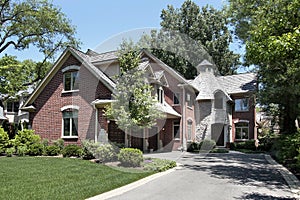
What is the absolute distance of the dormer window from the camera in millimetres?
18939

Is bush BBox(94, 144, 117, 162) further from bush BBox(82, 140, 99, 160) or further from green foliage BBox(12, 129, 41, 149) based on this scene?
green foliage BBox(12, 129, 41, 149)

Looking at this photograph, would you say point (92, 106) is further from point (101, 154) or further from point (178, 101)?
point (178, 101)

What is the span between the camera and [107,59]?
65.8 ft

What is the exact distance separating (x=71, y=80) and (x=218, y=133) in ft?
57.6

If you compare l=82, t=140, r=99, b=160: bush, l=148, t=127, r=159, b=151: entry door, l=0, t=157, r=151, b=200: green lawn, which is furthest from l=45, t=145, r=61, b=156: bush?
l=148, t=127, r=159, b=151: entry door

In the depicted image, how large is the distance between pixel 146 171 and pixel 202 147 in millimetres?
14418

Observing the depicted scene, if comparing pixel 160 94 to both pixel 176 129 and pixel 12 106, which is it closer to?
pixel 176 129

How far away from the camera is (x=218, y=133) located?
2991 cm

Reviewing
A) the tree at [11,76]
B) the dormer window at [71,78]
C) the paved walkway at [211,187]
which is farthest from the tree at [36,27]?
the paved walkway at [211,187]

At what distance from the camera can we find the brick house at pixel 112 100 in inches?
696

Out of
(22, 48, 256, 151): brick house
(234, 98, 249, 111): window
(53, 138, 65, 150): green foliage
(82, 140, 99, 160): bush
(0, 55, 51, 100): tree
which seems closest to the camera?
(82, 140, 99, 160): bush

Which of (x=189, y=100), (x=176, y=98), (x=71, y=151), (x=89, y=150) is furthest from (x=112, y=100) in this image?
(x=189, y=100)

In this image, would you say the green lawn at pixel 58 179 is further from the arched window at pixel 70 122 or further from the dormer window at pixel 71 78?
the dormer window at pixel 71 78

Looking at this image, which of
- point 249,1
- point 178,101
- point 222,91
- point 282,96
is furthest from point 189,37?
point 282,96
